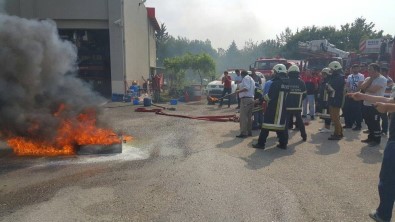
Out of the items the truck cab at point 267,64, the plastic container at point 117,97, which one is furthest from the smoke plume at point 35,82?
the truck cab at point 267,64

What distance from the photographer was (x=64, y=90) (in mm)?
7906

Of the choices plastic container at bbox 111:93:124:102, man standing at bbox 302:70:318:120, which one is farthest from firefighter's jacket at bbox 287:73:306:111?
plastic container at bbox 111:93:124:102

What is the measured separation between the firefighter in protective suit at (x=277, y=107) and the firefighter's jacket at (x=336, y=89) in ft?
5.33

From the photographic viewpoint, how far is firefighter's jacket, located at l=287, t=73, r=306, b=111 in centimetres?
803

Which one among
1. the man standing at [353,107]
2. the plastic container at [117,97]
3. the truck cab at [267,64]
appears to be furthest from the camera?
the truck cab at [267,64]

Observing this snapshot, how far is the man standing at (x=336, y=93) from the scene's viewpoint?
8.39 meters

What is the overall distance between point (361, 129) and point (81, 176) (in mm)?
7936

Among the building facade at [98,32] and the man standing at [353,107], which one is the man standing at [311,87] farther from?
the building facade at [98,32]

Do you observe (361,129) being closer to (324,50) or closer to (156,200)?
(156,200)

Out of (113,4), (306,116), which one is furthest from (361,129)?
(113,4)

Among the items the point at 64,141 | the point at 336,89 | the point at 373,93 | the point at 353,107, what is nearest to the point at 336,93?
the point at 336,89

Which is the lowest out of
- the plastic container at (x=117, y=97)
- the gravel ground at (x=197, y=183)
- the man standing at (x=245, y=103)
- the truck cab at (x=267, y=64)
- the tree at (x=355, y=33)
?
the gravel ground at (x=197, y=183)

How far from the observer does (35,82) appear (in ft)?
23.9

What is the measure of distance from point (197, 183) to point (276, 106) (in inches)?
116
